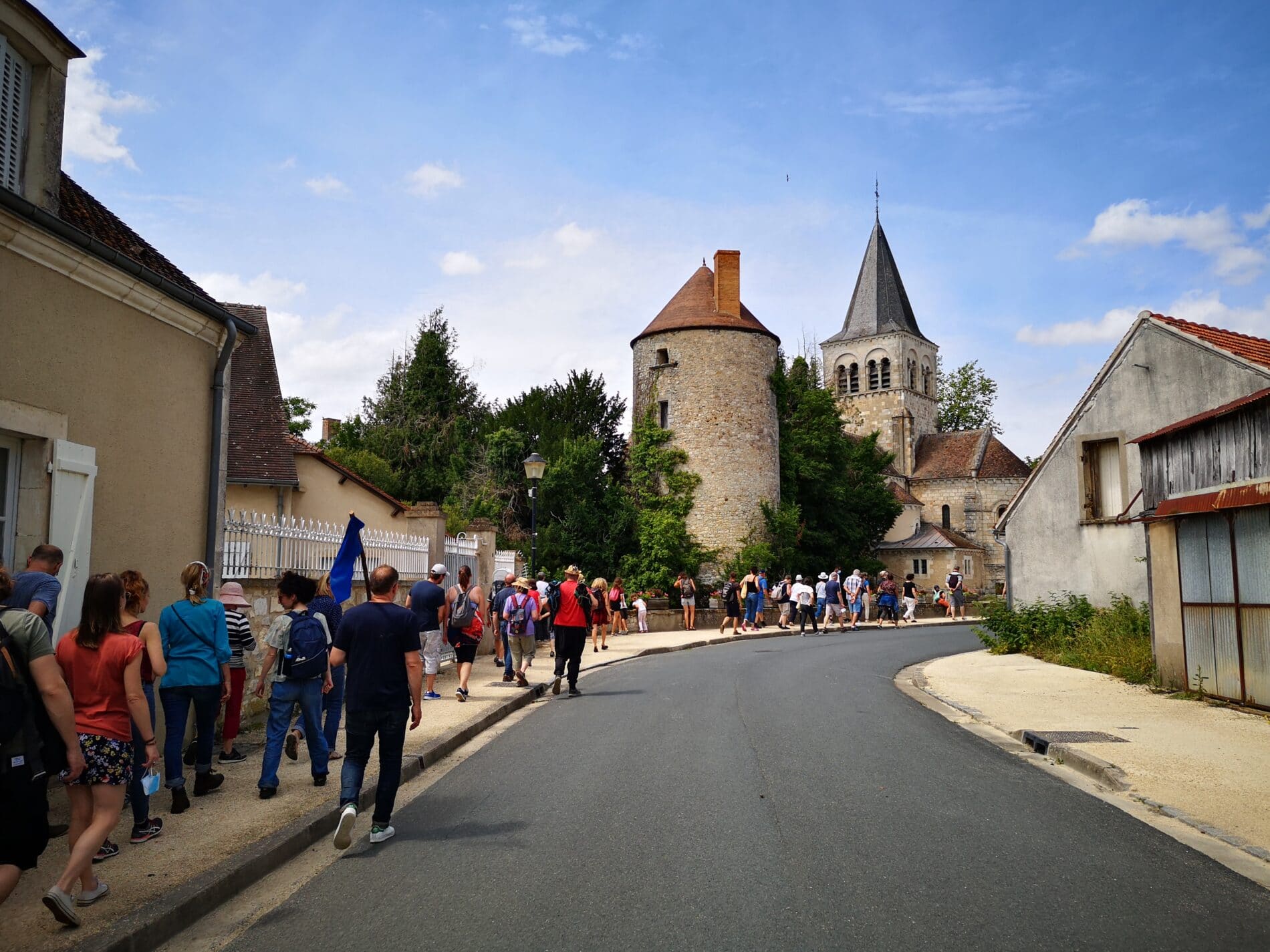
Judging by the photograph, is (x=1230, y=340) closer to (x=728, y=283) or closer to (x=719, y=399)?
(x=719, y=399)

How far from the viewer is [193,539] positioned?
898 cm

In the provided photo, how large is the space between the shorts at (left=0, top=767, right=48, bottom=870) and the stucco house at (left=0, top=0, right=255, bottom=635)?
11.3 feet

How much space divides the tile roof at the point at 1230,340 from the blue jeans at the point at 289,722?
49.0ft

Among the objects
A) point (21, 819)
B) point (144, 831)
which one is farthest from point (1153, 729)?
point (21, 819)

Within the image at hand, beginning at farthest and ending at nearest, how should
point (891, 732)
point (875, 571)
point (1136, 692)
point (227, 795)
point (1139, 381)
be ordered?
1. point (875, 571)
2. point (1139, 381)
3. point (1136, 692)
4. point (891, 732)
5. point (227, 795)

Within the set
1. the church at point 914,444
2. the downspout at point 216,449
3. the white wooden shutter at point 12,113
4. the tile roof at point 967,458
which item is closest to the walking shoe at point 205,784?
the downspout at point 216,449

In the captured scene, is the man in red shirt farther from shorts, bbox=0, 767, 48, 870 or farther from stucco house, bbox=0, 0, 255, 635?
shorts, bbox=0, 767, 48, 870

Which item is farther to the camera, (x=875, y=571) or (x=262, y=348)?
(x=875, y=571)

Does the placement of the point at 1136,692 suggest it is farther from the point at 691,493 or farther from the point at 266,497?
the point at 691,493

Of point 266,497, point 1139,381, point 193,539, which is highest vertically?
point 1139,381

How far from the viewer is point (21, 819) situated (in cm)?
380

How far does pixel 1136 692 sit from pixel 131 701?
12285 millimetres

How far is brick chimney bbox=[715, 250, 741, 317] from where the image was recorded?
42625mm

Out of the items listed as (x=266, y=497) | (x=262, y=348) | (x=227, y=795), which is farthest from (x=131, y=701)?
(x=262, y=348)
